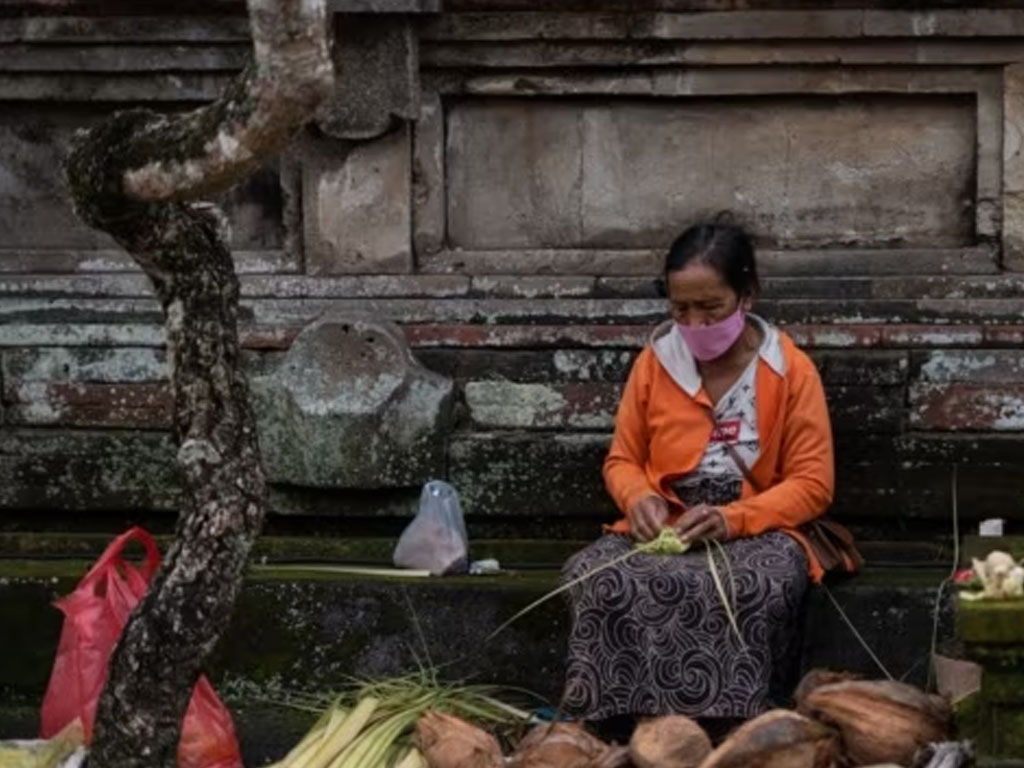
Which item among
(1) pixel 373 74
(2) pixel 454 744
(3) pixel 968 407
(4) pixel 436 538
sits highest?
(1) pixel 373 74

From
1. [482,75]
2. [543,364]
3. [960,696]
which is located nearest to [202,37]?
[482,75]

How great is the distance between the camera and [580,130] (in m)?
7.71

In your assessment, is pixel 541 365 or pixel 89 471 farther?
pixel 89 471

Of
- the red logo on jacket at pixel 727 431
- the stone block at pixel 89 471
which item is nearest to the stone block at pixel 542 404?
the red logo on jacket at pixel 727 431

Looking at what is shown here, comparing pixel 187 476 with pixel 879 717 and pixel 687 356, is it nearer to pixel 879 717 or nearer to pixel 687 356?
pixel 687 356

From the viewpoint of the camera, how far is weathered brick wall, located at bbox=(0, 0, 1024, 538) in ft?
24.3

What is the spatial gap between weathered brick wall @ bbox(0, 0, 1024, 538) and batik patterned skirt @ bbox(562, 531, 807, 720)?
40.0 inches

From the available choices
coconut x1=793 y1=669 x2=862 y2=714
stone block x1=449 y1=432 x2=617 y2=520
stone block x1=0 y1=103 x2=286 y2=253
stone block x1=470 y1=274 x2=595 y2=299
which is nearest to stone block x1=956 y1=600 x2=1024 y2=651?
coconut x1=793 y1=669 x2=862 y2=714

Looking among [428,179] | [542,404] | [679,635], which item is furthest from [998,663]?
[428,179]

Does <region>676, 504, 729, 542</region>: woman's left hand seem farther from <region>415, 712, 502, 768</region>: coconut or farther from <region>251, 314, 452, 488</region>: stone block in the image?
<region>251, 314, 452, 488</region>: stone block

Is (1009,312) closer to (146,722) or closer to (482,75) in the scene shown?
(482,75)

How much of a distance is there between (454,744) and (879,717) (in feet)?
3.51

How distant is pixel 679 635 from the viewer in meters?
6.35

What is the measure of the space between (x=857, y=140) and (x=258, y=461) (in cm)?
245
